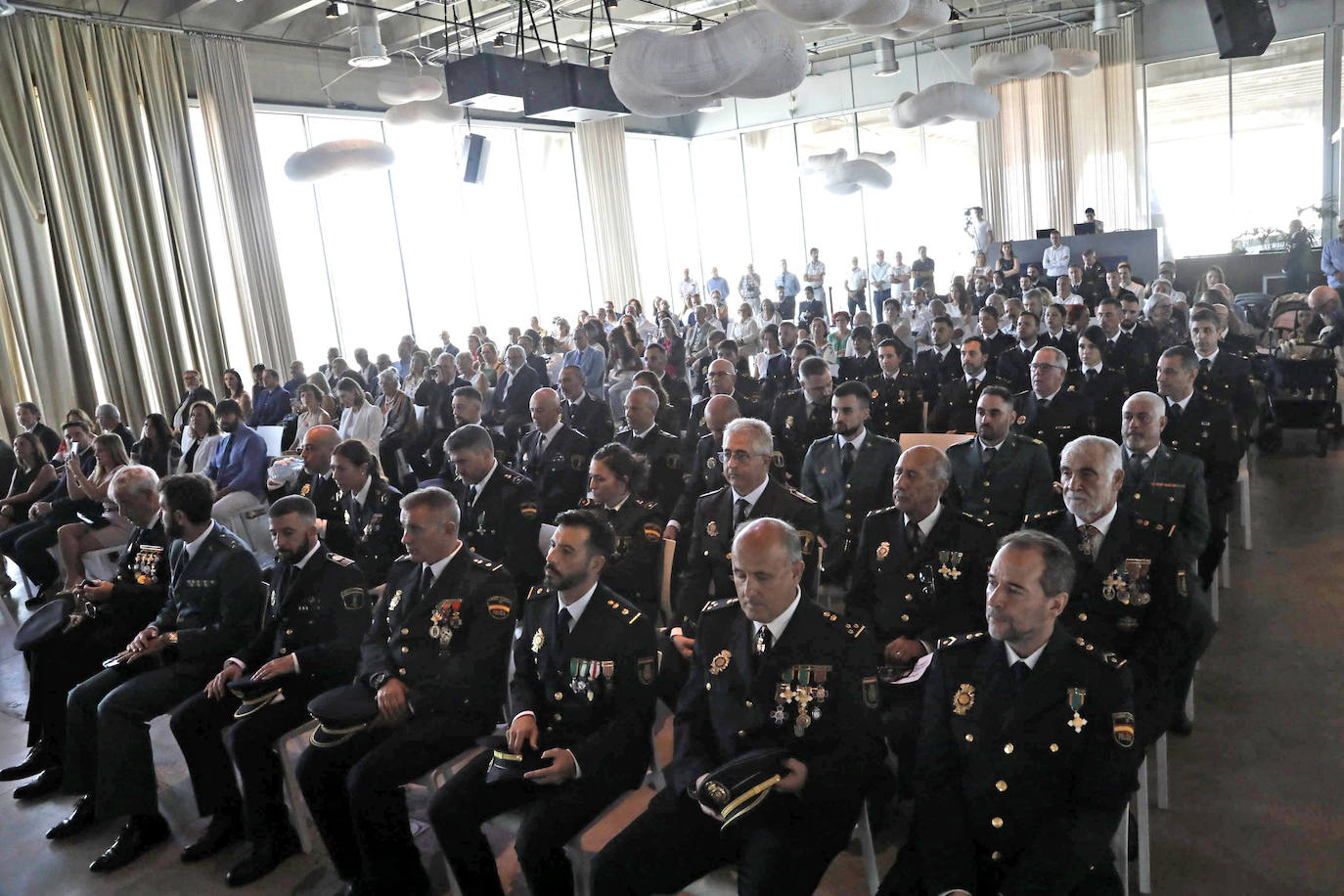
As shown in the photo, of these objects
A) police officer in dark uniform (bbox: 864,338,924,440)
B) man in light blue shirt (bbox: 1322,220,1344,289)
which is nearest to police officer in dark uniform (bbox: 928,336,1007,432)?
police officer in dark uniform (bbox: 864,338,924,440)

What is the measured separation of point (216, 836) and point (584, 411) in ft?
11.5

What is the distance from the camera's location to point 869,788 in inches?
93.2

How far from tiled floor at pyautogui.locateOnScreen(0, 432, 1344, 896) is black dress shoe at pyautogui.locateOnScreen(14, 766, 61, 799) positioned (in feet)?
0.18

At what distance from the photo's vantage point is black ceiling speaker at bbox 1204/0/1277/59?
853 centimetres

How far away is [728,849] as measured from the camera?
7.66 ft

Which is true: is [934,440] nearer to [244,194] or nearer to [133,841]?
[133,841]

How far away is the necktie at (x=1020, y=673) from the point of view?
2201mm

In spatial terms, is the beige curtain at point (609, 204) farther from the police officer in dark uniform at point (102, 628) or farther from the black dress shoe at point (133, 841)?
the black dress shoe at point (133, 841)

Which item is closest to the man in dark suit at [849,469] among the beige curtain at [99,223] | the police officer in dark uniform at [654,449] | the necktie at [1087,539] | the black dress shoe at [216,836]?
the police officer in dark uniform at [654,449]

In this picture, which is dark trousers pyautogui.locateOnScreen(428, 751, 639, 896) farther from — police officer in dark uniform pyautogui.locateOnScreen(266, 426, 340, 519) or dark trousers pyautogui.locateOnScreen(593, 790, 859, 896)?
police officer in dark uniform pyautogui.locateOnScreen(266, 426, 340, 519)

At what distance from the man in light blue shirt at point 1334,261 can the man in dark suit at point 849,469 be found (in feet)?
30.3

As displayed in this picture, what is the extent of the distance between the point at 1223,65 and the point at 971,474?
13.9 m

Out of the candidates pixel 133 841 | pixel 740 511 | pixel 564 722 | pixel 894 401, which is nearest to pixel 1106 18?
pixel 894 401

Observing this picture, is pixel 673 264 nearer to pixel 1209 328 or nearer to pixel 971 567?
pixel 1209 328
